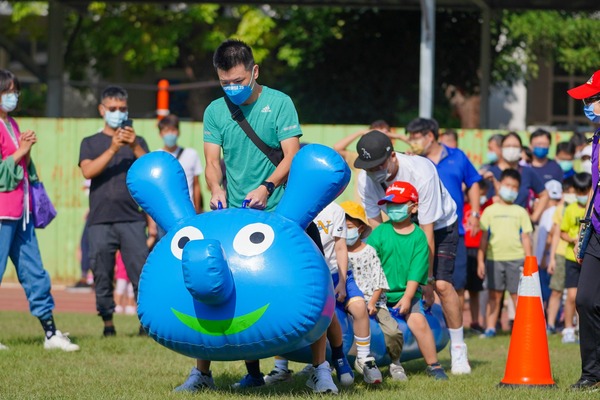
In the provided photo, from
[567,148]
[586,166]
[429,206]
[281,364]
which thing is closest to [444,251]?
[429,206]

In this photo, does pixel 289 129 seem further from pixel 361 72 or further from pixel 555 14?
pixel 361 72

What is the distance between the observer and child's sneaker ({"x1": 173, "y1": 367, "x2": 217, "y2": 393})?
7.58m

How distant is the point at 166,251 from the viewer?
689 cm

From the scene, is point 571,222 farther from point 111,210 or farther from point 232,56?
point 232,56

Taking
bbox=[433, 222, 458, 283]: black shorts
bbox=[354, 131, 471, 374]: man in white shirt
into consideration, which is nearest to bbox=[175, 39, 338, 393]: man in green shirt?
bbox=[354, 131, 471, 374]: man in white shirt

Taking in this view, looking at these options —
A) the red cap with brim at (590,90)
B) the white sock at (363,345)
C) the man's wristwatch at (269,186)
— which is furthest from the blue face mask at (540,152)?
the man's wristwatch at (269,186)

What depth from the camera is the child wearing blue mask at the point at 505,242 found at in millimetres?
12773

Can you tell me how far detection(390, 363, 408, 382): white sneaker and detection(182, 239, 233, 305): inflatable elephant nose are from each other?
2.50m

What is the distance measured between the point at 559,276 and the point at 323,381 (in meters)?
5.98

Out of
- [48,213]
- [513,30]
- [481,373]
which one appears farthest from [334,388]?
[513,30]

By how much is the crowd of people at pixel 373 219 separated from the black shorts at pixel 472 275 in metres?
0.01

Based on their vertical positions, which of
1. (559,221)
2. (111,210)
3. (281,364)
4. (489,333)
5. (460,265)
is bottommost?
(489,333)

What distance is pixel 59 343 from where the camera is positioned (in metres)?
9.95

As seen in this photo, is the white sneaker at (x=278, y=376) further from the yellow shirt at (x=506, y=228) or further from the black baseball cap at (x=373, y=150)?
the yellow shirt at (x=506, y=228)
